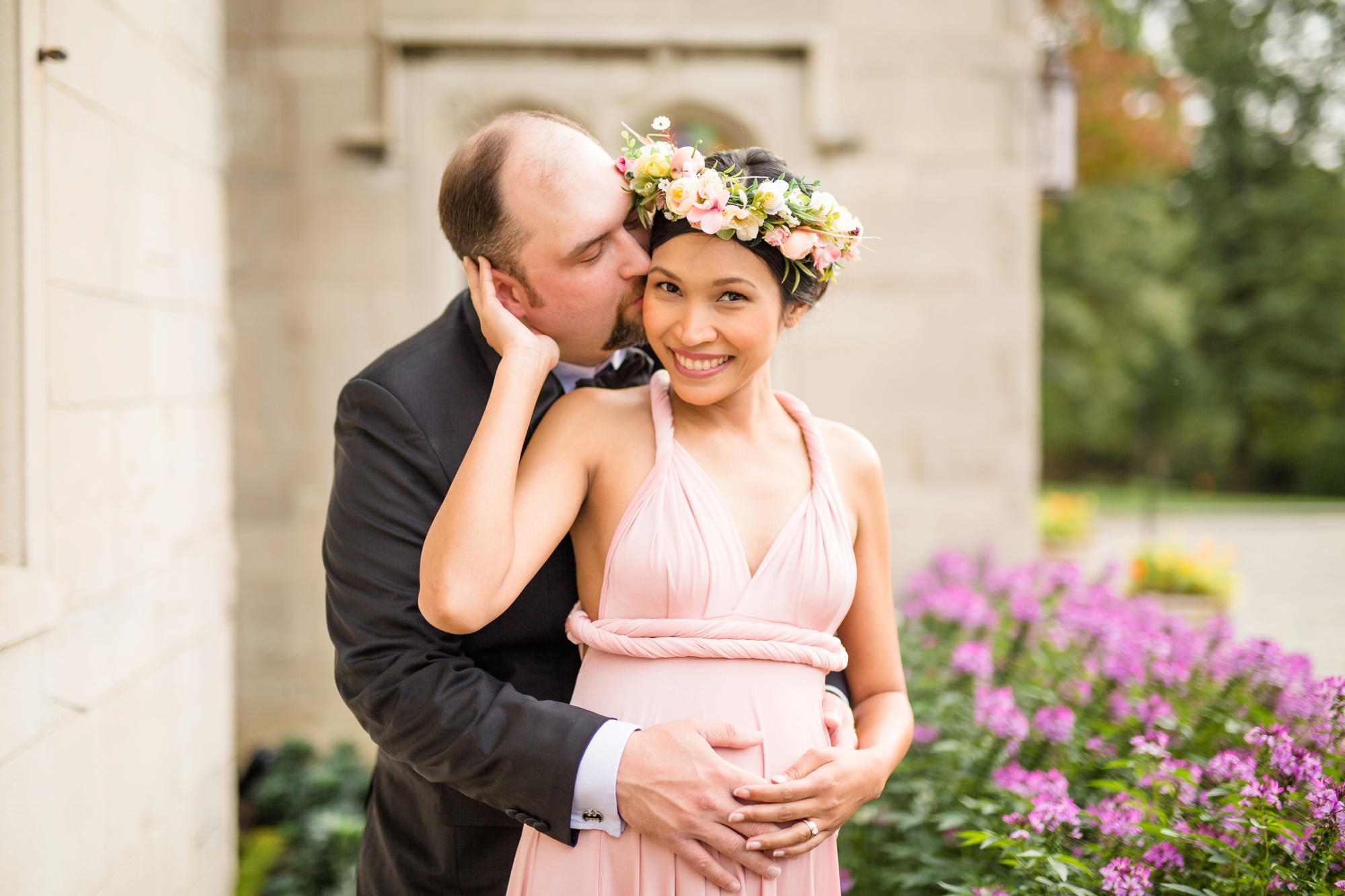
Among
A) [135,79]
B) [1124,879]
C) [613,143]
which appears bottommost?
[1124,879]

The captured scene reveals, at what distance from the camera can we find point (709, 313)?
1.86 metres

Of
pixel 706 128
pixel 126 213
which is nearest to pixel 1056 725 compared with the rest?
pixel 126 213

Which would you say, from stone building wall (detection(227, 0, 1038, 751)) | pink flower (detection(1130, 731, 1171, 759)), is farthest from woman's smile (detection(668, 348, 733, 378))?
stone building wall (detection(227, 0, 1038, 751))

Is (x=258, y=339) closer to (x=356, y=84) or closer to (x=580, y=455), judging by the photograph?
(x=356, y=84)

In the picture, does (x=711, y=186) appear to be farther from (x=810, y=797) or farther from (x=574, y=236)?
(x=810, y=797)

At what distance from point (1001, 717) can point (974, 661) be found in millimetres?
532

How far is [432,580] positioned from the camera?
1.66m

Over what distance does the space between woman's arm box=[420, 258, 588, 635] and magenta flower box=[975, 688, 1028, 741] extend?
1.53 metres

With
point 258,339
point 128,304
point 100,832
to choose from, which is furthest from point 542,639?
point 258,339

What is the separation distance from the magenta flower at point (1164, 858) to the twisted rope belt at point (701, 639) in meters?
0.95

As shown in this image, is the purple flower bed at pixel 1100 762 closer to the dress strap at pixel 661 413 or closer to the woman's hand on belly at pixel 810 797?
the woman's hand on belly at pixel 810 797

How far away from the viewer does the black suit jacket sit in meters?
1.75

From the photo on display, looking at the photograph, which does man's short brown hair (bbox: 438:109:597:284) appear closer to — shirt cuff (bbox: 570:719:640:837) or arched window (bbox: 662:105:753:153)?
shirt cuff (bbox: 570:719:640:837)

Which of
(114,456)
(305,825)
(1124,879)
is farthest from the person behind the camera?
(305,825)
